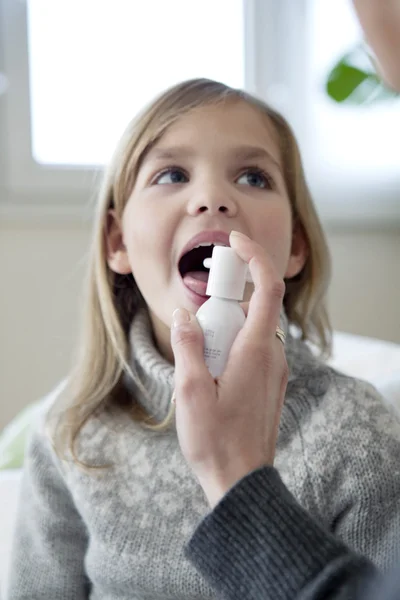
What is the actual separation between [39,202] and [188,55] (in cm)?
58

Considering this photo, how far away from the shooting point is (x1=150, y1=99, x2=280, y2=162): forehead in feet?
2.77

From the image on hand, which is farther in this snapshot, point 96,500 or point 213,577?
point 96,500

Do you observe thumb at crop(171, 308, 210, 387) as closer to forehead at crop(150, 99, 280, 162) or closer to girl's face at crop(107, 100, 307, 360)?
girl's face at crop(107, 100, 307, 360)

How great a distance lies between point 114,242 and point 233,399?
47cm

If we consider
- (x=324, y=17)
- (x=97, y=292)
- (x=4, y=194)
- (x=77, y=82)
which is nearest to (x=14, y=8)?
(x=77, y=82)

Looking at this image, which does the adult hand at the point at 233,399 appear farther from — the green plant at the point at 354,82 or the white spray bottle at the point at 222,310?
the green plant at the point at 354,82

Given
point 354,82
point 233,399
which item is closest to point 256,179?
point 233,399

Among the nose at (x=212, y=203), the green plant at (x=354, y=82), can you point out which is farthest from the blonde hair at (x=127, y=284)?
the green plant at (x=354, y=82)

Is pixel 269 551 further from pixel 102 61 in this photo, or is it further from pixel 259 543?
pixel 102 61

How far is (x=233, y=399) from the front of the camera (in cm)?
57

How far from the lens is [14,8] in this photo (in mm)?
1796

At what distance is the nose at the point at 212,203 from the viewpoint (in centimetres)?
79

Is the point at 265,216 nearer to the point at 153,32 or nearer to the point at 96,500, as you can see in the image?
the point at 96,500

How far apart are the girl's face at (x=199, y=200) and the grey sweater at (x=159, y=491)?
0.12 meters
